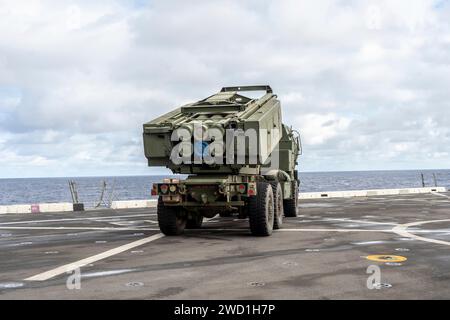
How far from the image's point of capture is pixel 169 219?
13234mm

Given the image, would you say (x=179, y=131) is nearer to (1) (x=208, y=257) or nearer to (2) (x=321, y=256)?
(1) (x=208, y=257)

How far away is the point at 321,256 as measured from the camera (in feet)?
32.1

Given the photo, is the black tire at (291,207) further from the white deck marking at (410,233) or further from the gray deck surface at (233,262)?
the white deck marking at (410,233)

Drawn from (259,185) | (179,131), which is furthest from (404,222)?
(179,131)

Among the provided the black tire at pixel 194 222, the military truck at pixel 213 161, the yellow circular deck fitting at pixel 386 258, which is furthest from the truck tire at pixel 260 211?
the yellow circular deck fitting at pixel 386 258

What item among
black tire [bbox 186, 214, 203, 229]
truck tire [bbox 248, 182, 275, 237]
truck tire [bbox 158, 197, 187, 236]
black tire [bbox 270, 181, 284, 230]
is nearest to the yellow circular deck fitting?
truck tire [bbox 248, 182, 275, 237]

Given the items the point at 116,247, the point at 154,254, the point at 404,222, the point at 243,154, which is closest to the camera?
the point at 154,254

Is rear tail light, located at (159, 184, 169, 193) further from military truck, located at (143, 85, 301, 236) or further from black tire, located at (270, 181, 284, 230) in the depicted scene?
black tire, located at (270, 181, 284, 230)

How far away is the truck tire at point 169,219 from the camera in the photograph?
520 inches

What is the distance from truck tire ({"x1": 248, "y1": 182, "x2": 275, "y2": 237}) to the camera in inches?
→ 496

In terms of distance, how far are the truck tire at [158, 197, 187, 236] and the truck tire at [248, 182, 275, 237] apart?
2.07 m

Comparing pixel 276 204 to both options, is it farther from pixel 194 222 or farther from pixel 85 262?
pixel 85 262

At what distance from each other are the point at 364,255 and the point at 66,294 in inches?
231

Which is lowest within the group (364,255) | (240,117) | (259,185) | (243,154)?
(364,255)
